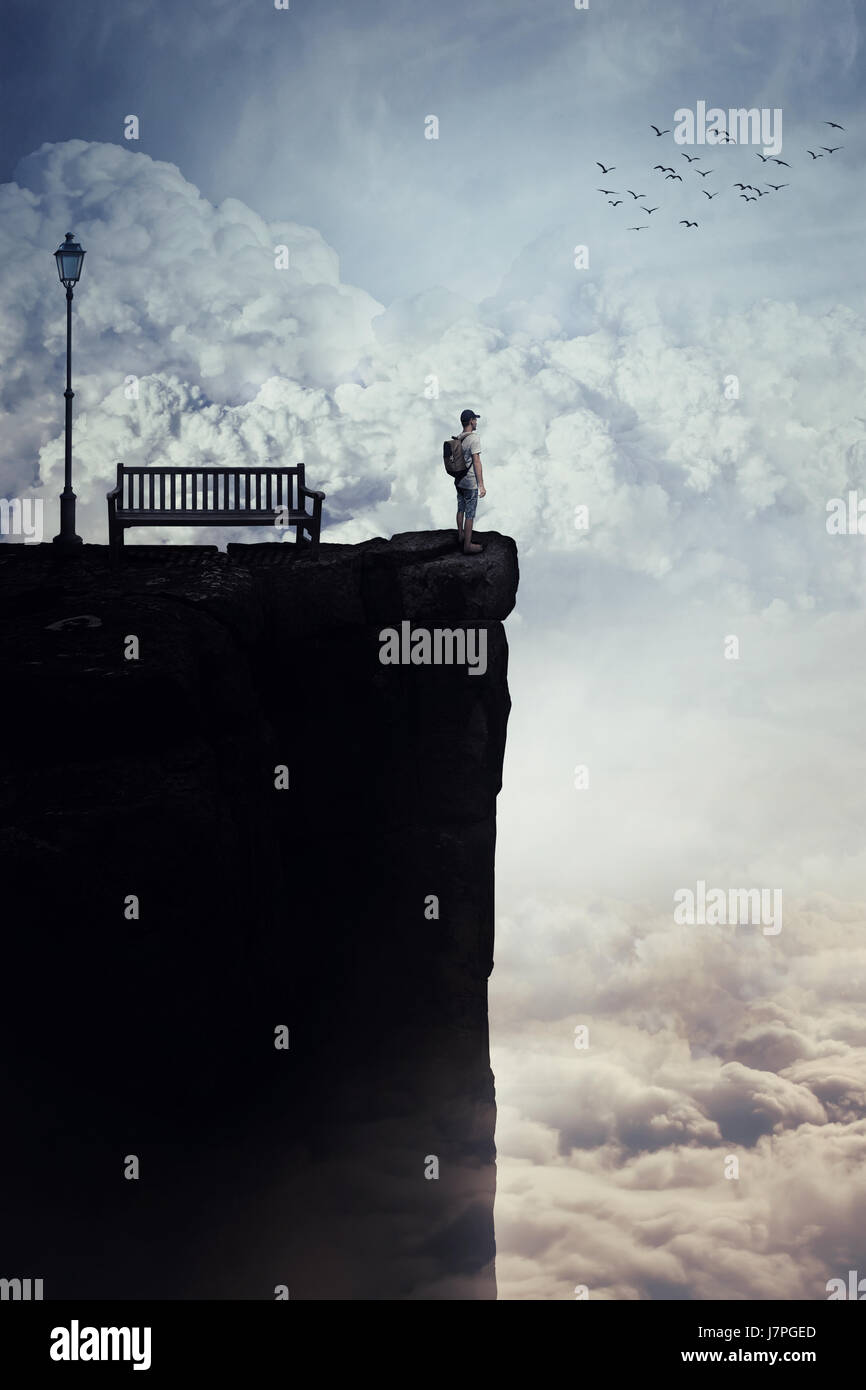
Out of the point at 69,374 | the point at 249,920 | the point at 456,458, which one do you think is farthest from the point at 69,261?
the point at 249,920

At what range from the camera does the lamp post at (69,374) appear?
2178 centimetres

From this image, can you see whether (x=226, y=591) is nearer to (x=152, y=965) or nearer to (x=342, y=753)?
(x=342, y=753)

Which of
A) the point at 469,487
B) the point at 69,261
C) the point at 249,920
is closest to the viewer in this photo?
the point at 249,920

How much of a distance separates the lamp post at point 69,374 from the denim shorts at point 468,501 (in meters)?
6.61

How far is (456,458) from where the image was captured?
1903 centimetres

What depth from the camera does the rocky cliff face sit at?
15883mm

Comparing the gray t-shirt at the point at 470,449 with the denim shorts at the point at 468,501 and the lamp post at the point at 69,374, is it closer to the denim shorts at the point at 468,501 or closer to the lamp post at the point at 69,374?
the denim shorts at the point at 468,501

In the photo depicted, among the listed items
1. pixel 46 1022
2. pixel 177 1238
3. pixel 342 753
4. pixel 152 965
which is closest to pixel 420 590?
pixel 342 753

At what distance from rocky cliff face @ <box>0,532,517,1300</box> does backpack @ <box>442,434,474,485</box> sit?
1.44m

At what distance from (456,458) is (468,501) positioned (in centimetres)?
78

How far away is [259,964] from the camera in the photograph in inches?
698

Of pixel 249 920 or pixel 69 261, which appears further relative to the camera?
pixel 69 261

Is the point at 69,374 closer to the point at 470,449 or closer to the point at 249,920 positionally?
the point at 470,449

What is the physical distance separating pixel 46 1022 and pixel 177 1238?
317 cm
